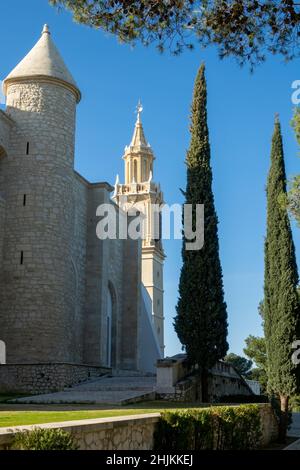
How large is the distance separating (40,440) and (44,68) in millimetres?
18769

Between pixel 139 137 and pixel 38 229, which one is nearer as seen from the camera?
pixel 38 229

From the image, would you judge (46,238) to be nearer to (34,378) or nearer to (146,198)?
(34,378)

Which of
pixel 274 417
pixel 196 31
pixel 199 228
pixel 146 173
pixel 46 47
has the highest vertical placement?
pixel 146 173

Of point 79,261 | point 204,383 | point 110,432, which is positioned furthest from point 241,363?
point 110,432

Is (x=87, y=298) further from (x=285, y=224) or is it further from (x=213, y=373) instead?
(x=285, y=224)

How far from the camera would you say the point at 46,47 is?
23.8 m

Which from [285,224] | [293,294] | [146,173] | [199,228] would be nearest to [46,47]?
[199,228]

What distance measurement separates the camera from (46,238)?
21.7 m

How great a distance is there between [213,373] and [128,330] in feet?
29.2

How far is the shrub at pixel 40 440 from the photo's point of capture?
6.03 m

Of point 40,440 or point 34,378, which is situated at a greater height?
point 34,378

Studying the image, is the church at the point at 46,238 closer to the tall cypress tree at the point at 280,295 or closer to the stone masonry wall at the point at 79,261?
the stone masonry wall at the point at 79,261

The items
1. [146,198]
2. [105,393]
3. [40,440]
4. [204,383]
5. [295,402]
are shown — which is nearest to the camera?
[40,440]

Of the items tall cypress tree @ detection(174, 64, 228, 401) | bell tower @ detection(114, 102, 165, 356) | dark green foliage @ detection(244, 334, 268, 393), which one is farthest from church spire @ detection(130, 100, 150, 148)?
tall cypress tree @ detection(174, 64, 228, 401)
